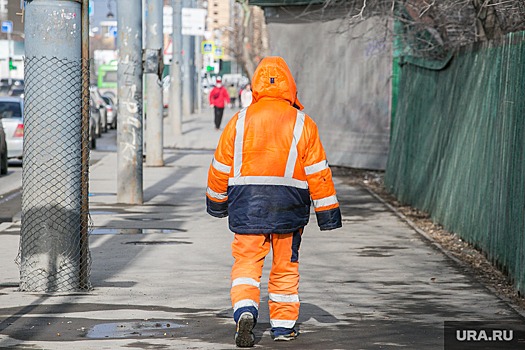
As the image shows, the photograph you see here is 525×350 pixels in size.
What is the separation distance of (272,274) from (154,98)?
14963 millimetres

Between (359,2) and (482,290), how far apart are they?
9757 millimetres

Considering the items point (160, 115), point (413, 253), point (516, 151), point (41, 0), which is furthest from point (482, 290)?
Answer: point (160, 115)

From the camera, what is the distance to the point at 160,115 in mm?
22672

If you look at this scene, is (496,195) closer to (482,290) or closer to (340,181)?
(482,290)

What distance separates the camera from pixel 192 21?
126 ft

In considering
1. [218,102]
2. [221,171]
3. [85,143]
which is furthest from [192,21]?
[221,171]

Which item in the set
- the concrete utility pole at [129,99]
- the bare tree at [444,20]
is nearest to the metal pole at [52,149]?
the bare tree at [444,20]

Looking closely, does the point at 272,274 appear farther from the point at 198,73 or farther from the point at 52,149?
the point at 198,73

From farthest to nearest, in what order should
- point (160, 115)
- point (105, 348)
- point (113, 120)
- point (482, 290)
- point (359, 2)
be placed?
1. point (113, 120)
2. point (160, 115)
3. point (359, 2)
4. point (482, 290)
5. point (105, 348)

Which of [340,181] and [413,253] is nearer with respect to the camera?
[413,253]

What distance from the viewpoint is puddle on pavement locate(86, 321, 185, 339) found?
24.7 ft

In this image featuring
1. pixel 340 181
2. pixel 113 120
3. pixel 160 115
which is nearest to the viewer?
pixel 340 181

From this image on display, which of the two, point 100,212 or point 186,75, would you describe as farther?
point 186,75

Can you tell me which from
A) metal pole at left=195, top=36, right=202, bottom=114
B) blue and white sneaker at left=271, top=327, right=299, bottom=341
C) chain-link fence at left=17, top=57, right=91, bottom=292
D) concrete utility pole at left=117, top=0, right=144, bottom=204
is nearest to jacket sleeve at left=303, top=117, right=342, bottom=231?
blue and white sneaker at left=271, top=327, right=299, bottom=341
